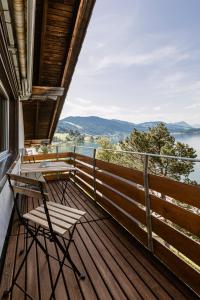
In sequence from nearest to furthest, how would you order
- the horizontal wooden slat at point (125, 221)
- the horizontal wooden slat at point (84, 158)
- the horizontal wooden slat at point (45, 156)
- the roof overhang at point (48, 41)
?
the roof overhang at point (48, 41)
the horizontal wooden slat at point (125, 221)
the horizontal wooden slat at point (84, 158)
the horizontal wooden slat at point (45, 156)

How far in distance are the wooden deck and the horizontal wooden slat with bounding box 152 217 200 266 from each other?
0.33 meters

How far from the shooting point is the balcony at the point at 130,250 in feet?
6.51

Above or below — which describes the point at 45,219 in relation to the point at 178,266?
above

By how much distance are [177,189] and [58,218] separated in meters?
1.19

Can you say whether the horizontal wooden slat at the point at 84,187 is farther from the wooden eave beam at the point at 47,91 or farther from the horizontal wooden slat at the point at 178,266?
the horizontal wooden slat at the point at 178,266

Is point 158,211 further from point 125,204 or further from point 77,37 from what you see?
point 77,37

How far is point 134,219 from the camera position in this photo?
3.00 meters

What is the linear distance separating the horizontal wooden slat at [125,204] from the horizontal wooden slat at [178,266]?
1.22 ft

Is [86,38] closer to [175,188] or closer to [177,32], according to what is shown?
[175,188]

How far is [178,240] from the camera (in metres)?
2.14

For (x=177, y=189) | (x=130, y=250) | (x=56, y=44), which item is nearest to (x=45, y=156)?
(x=56, y=44)

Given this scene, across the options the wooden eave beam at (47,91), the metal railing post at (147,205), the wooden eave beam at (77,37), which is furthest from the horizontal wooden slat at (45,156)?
the metal railing post at (147,205)

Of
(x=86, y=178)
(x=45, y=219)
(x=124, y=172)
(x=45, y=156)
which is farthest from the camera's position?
(x=45, y=156)

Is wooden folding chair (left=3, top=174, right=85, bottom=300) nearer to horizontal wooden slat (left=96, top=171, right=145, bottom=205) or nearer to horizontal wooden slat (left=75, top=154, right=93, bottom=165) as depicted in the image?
horizontal wooden slat (left=96, top=171, right=145, bottom=205)
